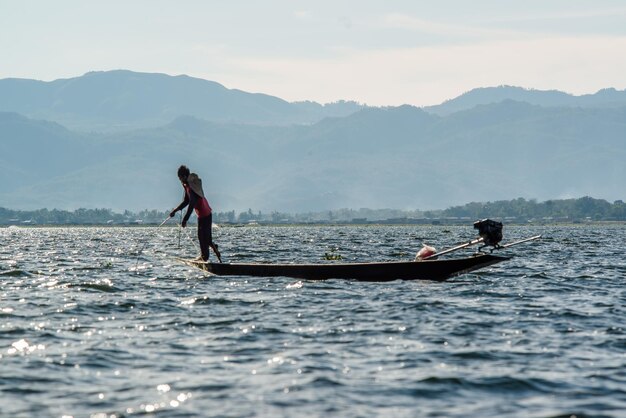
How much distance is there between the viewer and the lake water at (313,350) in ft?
45.9

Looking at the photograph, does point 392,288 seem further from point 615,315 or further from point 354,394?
point 354,394

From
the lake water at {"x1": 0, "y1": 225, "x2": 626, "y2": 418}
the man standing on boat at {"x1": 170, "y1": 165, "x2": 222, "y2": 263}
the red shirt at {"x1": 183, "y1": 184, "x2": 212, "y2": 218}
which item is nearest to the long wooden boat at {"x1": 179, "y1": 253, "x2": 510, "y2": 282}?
the lake water at {"x1": 0, "y1": 225, "x2": 626, "y2": 418}

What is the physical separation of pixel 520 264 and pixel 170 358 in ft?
96.9

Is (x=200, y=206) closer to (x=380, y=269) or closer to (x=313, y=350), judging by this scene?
(x=380, y=269)

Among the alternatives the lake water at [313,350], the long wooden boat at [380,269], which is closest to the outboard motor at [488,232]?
the long wooden boat at [380,269]

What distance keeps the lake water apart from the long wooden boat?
67 centimetres

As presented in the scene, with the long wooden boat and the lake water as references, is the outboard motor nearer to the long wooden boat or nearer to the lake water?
the long wooden boat

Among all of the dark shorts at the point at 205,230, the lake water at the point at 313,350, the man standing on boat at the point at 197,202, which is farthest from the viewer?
the dark shorts at the point at 205,230

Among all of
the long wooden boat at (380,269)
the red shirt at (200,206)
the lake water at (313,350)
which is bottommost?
the lake water at (313,350)

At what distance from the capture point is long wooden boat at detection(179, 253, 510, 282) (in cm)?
3028

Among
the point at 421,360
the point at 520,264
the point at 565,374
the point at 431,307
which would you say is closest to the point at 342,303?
the point at 431,307

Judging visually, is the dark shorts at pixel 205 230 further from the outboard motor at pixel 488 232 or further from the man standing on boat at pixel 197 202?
the outboard motor at pixel 488 232

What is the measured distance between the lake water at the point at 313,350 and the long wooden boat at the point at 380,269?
0.67 metres

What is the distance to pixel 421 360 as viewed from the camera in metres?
16.9
